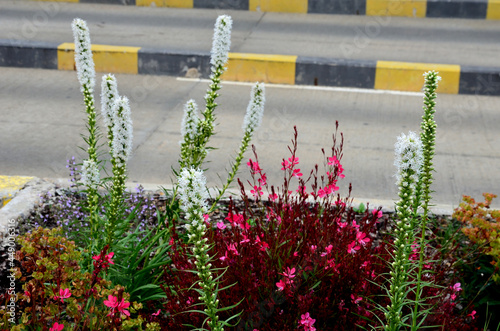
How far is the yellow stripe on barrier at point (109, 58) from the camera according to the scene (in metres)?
9.02

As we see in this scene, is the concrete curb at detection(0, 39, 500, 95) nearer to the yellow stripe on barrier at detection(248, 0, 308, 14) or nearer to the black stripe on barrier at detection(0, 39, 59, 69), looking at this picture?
the black stripe on barrier at detection(0, 39, 59, 69)

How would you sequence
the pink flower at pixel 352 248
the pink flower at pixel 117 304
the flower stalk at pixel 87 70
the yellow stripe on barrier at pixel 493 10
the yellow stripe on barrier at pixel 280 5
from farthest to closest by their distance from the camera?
the yellow stripe on barrier at pixel 280 5
the yellow stripe on barrier at pixel 493 10
the flower stalk at pixel 87 70
the pink flower at pixel 352 248
the pink flower at pixel 117 304

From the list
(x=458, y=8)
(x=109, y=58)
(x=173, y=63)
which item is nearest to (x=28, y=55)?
(x=109, y=58)

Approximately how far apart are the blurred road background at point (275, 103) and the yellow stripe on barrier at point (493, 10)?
0.74 feet

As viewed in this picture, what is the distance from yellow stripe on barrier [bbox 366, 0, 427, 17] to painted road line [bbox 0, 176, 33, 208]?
8546 millimetres

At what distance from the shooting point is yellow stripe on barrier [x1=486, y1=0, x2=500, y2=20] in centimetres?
1173

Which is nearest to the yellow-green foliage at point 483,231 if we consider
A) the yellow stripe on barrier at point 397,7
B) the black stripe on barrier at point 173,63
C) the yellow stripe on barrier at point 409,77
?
the yellow stripe on barrier at point 409,77

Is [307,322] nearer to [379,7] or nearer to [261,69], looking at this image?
[261,69]

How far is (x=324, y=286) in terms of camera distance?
9.56 feet

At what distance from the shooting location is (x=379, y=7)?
11.8m

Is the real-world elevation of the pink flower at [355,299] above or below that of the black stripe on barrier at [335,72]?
below

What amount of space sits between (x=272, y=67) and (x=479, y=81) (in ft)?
8.12

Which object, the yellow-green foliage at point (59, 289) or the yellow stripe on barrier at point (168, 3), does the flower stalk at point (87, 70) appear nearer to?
the yellow-green foliage at point (59, 289)

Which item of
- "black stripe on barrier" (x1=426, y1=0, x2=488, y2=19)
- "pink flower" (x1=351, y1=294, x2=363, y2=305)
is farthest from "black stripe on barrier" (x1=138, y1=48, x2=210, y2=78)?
"pink flower" (x1=351, y1=294, x2=363, y2=305)
